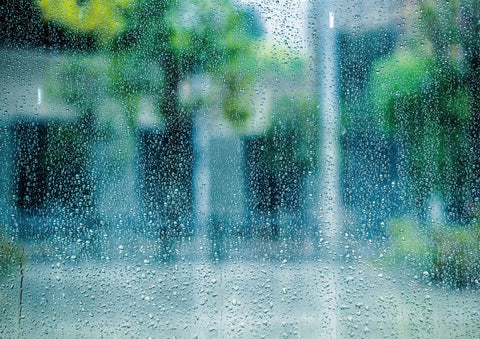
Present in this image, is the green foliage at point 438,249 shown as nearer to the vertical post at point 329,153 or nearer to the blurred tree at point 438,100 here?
the blurred tree at point 438,100

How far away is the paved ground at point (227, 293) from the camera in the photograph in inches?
69.8

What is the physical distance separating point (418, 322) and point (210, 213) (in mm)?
918

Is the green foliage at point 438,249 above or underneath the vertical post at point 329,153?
underneath

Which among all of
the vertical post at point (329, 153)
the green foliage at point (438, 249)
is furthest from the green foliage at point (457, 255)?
the vertical post at point (329, 153)

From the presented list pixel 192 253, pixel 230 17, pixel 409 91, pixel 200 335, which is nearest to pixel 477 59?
pixel 409 91

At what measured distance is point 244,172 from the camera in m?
1.80

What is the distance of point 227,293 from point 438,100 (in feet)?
3.71

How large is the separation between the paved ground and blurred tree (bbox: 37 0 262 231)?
278mm

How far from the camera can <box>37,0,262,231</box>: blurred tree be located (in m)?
1.80

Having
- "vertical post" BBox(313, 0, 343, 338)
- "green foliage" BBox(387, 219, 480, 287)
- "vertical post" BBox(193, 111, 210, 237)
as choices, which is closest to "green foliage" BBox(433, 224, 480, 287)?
"green foliage" BBox(387, 219, 480, 287)

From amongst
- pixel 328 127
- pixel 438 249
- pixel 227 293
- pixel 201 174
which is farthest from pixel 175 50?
pixel 438 249

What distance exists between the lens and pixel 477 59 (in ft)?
5.91

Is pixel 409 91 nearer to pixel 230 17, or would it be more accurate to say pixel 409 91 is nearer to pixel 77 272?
pixel 230 17

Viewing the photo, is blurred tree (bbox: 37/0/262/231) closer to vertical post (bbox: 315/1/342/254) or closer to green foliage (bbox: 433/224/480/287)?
vertical post (bbox: 315/1/342/254)
